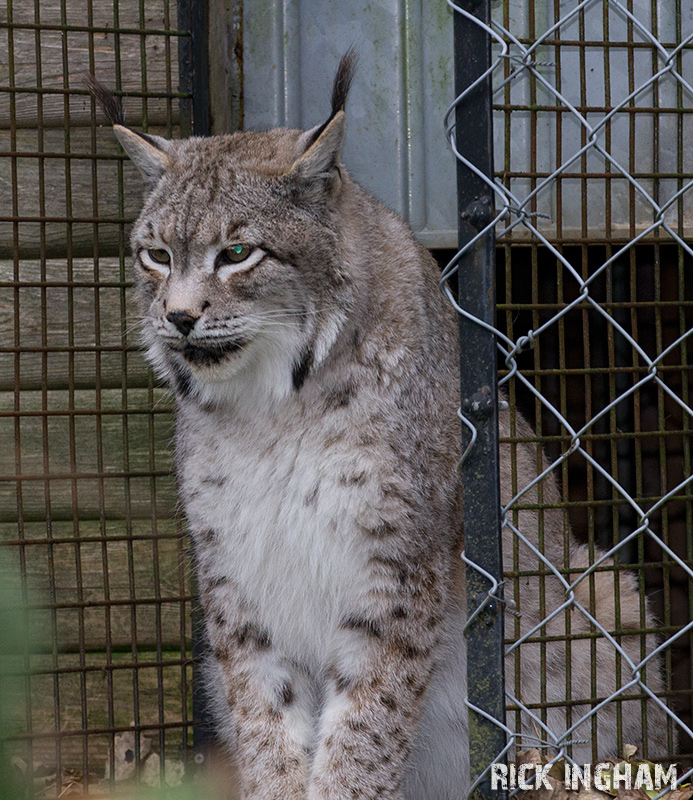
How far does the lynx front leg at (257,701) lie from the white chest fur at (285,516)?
2.2 inches

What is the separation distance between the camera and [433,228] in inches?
139

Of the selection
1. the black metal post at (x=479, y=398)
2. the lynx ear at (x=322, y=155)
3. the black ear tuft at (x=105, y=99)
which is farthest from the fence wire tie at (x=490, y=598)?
the black ear tuft at (x=105, y=99)

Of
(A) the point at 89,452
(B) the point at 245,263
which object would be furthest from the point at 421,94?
(A) the point at 89,452

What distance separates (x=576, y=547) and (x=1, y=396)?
2136 mm

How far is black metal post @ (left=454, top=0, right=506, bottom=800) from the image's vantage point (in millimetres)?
1867

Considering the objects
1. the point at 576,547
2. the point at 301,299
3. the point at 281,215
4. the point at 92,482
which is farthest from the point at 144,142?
the point at 576,547

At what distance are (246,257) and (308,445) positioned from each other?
51 centimetres

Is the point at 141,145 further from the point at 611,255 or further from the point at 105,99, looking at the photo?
the point at 611,255

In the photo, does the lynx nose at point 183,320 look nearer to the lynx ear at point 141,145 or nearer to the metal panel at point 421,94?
the lynx ear at point 141,145

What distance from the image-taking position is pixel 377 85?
3475 millimetres

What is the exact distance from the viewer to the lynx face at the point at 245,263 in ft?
7.29

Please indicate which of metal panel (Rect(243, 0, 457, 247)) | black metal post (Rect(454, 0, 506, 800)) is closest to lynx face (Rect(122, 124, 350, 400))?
black metal post (Rect(454, 0, 506, 800))

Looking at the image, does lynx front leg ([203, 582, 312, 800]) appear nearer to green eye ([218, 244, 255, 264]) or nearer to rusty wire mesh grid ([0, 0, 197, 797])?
rusty wire mesh grid ([0, 0, 197, 797])

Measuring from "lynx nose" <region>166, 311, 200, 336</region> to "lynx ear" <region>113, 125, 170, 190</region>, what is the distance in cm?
56
